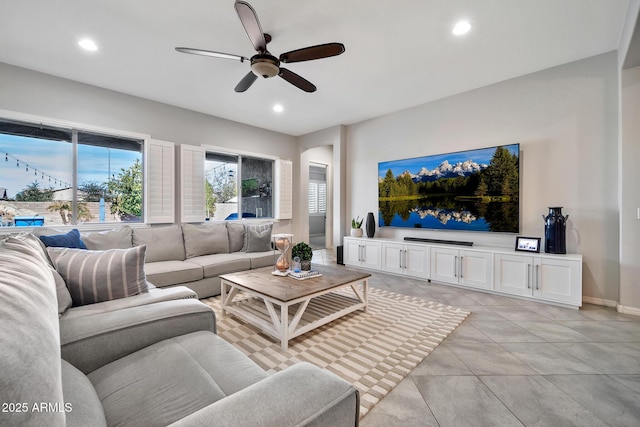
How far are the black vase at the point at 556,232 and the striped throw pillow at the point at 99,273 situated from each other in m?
4.09

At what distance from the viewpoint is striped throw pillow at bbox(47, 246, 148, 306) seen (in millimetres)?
1627

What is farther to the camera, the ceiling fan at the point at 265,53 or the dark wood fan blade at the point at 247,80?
the dark wood fan blade at the point at 247,80

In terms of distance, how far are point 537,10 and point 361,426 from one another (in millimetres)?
3400

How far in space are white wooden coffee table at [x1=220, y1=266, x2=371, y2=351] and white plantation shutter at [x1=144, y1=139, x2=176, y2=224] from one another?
1979 millimetres

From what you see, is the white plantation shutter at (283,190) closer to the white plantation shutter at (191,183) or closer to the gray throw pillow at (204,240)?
the white plantation shutter at (191,183)

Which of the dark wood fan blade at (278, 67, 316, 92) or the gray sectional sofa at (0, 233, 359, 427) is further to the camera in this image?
the dark wood fan blade at (278, 67, 316, 92)

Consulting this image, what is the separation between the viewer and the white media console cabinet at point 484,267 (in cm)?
302

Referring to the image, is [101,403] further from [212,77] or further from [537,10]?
[537,10]

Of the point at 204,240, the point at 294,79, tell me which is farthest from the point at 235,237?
the point at 294,79

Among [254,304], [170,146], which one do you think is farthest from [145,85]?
[254,304]

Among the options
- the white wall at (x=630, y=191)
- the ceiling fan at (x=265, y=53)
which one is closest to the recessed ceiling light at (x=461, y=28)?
the ceiling fan at (x=265, y=53)

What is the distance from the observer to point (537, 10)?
2.35 metres

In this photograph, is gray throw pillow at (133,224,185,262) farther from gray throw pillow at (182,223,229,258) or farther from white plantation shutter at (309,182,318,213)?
white plantation shutter at (309,182,318,213)

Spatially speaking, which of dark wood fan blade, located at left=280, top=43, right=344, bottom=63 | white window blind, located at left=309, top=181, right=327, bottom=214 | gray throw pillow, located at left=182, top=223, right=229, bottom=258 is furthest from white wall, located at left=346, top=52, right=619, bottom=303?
white window blind, located at left=309, top=181, right=327, bottom=214
